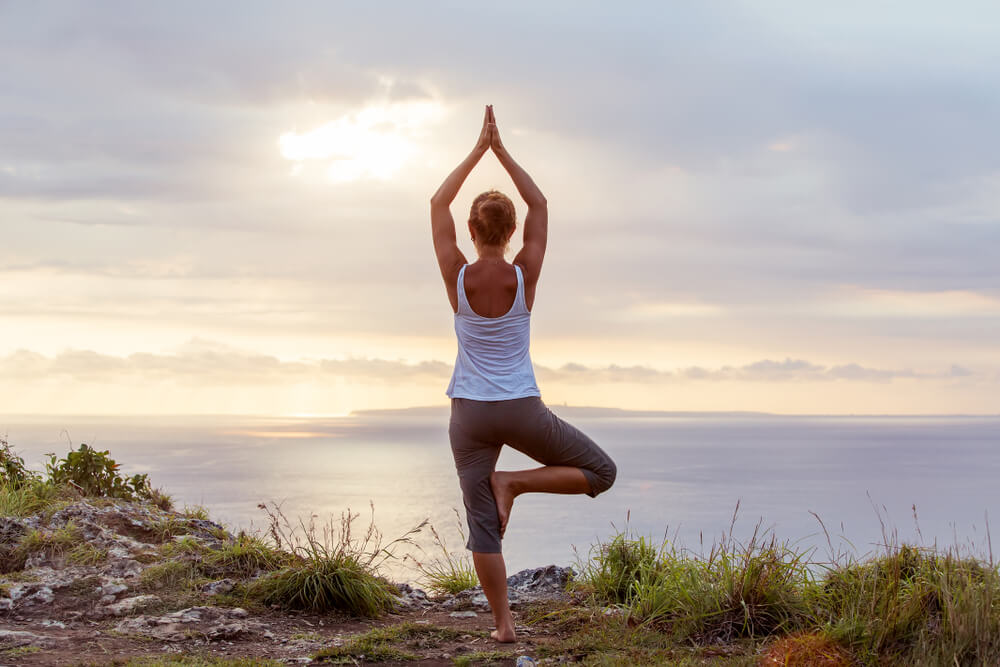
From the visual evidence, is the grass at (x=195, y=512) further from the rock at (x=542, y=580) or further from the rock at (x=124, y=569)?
the rock at (x=542, y=580)

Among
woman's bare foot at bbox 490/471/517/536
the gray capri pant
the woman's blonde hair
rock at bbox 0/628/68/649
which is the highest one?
the woman's blonde hair

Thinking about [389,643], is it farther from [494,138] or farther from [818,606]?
[494,138]

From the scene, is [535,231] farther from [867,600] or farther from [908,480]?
[908,480]

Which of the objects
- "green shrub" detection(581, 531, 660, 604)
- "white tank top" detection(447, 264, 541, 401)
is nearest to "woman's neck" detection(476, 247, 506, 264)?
"white tank top" detection(447, 264, 541, 401)

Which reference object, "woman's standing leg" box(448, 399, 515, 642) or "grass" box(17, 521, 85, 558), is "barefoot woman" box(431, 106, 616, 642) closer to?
"woman's standing leg" box(448, 399, 515, 642)

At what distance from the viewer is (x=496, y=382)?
16.0ft

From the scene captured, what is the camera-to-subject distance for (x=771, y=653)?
4.62 metres

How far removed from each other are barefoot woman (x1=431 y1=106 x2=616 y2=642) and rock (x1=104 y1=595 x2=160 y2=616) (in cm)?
274

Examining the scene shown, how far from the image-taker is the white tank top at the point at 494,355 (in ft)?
16.0

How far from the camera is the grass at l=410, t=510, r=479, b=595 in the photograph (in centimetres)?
759

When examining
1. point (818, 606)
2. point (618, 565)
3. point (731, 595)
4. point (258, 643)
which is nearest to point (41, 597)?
point (258, 643)

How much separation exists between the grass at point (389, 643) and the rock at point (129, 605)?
1803 mm

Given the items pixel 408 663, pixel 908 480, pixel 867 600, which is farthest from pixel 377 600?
pixel 908 480

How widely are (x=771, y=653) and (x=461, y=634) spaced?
204 cm
